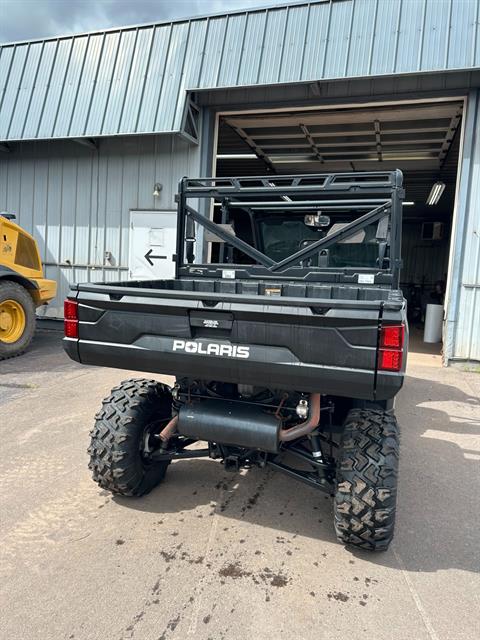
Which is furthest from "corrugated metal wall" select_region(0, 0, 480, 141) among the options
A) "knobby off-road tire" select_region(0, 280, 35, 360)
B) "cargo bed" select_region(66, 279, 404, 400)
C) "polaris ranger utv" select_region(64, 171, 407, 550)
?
"cargo bed" select_region(66, 279, 404, 400)

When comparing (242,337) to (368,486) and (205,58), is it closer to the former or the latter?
(368,486)

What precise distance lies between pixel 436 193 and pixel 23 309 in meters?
12.3

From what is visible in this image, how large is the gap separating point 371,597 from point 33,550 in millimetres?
1837

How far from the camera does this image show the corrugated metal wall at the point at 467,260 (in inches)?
285

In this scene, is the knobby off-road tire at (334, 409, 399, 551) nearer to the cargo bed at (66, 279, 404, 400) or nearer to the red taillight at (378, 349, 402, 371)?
the cargo bed at (66, 279, 404, 400)

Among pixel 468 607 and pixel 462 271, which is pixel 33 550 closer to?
pixel 468 607

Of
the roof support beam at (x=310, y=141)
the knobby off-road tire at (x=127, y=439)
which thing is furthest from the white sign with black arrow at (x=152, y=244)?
the knobby off-road tire at (x=127, y=439)

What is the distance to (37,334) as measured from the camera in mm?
9562

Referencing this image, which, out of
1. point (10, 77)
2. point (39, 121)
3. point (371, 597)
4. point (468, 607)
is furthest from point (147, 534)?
point (10, 77)

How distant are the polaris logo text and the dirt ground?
1.14 meters

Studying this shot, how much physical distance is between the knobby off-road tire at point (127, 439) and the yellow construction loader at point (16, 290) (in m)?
4.84

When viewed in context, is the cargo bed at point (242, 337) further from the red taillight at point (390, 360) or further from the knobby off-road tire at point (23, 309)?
the knobby off-road tire at point (23, 309)

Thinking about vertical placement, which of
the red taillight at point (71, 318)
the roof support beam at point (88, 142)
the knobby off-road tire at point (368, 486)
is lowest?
the knobby off-road tire at point (368, 486)

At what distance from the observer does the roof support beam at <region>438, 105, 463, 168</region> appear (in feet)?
27.1
